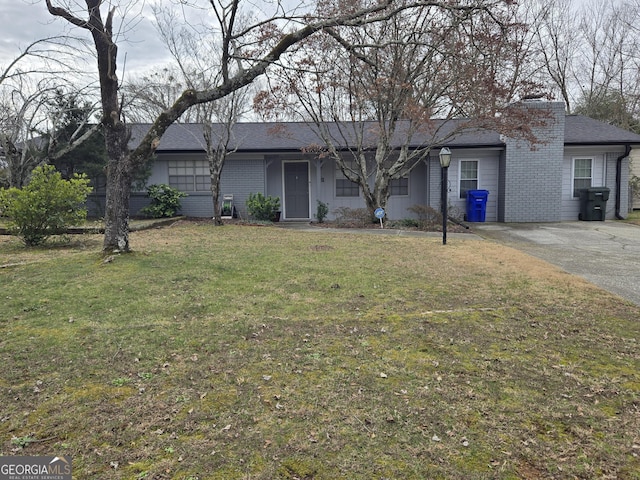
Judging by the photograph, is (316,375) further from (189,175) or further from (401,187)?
(401,187)

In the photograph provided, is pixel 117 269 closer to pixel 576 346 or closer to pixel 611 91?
pixel 576 346

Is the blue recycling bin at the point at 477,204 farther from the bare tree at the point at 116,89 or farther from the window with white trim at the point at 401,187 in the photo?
the bare tree at the point at 116,89

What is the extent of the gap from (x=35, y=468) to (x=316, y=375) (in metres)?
1.69

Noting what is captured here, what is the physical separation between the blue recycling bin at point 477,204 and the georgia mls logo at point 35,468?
14.8 m

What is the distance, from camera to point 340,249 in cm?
870

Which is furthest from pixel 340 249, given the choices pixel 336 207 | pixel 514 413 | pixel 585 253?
pixel 336 207

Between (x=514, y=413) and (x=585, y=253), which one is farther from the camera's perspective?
(x=585, y=253)

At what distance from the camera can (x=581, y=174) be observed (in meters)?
15.5

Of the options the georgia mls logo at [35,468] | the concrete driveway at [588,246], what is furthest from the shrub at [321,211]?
the georgia mls logo at [35,468]

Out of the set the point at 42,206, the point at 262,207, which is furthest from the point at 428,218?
the point at 42,206

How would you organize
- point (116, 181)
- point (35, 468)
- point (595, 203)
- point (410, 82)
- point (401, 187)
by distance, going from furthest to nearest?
point (401, 187) < point (595, 203) < point (410, 82) < point (116, 181) < point (35, 468)

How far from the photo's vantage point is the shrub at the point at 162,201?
14.4 metres

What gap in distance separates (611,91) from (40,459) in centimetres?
3055

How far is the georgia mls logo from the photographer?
2080 millimetres
